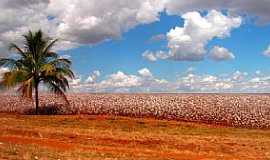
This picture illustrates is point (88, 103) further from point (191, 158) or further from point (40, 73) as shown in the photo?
point (191, 158)

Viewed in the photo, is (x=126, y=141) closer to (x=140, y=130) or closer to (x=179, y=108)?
(x=140, y=130)

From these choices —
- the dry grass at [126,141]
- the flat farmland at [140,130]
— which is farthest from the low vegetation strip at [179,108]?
the dry grass at [126,141]

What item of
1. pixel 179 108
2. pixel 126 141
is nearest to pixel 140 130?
pixel 126 141

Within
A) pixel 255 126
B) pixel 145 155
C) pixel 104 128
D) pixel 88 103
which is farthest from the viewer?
pixel 88 103

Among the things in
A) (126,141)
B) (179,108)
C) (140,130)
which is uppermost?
(179,108)

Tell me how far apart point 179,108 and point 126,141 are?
57.2ft

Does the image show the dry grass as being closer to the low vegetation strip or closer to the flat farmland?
the flat farmland

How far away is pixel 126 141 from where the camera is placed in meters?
28.0

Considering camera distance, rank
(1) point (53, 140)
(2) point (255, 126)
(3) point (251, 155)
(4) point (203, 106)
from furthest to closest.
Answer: (4) point (203, 106), (2) point (255, 126), (1) point (53, 140), (3) point (251, 155)

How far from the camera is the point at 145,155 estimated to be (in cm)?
2286

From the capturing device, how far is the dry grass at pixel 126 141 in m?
22.0

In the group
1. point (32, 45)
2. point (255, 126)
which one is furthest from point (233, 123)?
point (32, 45)

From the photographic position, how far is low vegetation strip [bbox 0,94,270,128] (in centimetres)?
4213

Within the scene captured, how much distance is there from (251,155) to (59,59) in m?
24.8
